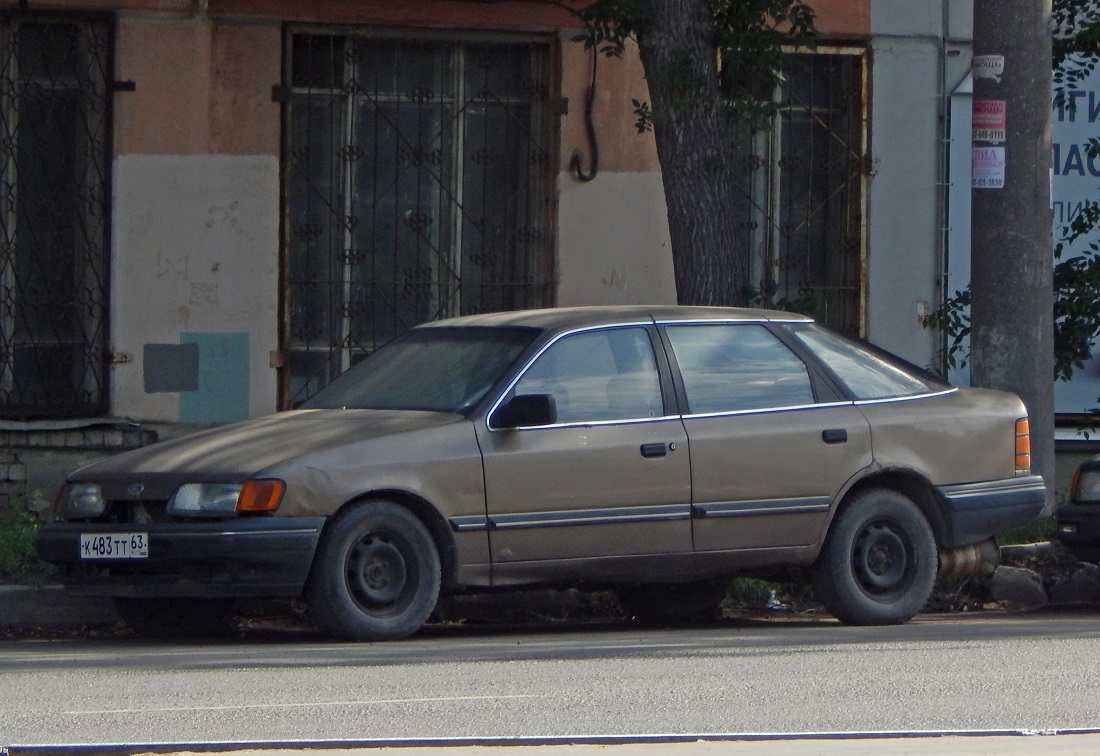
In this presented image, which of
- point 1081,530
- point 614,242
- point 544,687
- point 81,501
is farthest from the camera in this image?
point 614,242

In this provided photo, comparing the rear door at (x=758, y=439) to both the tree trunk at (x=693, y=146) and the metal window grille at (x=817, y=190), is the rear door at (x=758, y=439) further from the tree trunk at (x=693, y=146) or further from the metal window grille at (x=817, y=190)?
the metal window grille at (x=817, y=190)

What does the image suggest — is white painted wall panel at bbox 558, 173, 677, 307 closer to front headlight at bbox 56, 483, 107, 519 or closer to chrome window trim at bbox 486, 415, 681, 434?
chrome window trim at bbox 486, 415, 681, 434

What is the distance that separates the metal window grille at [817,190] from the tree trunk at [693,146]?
240 cm

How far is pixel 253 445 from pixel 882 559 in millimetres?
3022

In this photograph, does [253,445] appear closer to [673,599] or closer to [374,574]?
[374,574]

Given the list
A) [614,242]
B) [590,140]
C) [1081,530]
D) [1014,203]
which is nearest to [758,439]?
[1081,530]

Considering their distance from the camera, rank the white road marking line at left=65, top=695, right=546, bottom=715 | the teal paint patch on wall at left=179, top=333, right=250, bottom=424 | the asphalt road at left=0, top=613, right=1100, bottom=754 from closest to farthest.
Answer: the asphalt road at left=0, top=613, right=1100, bottom=754 < the white road marking line at left=65, top=695, right=546, bottom=715 < the teal paint patch on wall at left=179, top=333, right=250, bottom=424

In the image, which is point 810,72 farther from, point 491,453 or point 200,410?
point 491,453

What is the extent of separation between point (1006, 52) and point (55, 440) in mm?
6322

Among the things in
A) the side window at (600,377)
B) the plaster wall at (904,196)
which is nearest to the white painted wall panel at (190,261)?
the plaster wall at (904,196)

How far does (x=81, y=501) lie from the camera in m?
8.41

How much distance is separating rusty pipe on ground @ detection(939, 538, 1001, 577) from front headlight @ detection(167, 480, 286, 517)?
339cm

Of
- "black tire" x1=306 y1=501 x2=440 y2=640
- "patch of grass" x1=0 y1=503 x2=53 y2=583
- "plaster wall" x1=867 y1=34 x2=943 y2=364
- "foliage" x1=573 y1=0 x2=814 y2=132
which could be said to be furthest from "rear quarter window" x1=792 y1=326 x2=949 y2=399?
"plaster wall" x1=867 y1=34 x2=943 y2=364

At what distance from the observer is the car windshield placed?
8655mm
